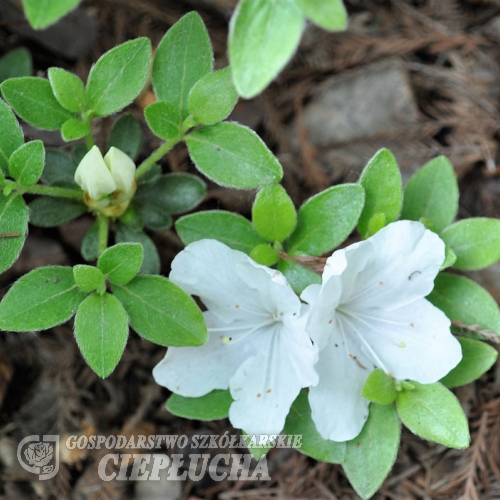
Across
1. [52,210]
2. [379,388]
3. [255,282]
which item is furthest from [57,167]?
[379,388]

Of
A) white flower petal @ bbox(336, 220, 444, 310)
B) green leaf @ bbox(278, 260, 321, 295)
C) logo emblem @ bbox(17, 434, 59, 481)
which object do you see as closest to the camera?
white flower petal @ bbox(336, 220, 444, 310)

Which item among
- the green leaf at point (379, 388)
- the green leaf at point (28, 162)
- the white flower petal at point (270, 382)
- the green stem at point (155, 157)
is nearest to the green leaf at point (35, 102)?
the green leaf at point (28, 162)

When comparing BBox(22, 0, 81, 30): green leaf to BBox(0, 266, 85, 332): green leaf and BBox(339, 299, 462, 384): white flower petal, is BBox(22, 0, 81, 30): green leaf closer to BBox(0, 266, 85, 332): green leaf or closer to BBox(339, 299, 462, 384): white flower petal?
BBox(0, 266, 85, 332): green leaf

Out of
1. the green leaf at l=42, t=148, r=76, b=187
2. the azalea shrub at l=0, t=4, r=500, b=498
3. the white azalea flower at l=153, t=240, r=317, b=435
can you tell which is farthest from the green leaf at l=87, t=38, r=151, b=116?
the white azalea flower at l=153, t=240, r=317, b=435

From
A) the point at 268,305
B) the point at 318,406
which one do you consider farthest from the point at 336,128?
the point at 318,406

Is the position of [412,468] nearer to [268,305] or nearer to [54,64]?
[268,305]

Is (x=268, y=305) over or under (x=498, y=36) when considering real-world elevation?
under
